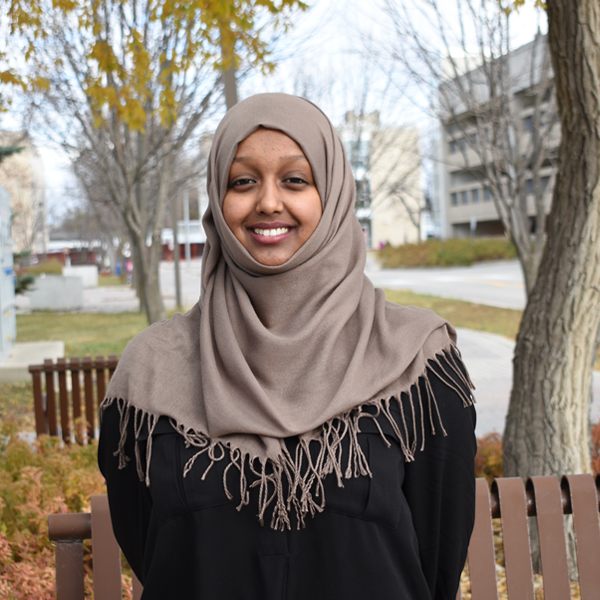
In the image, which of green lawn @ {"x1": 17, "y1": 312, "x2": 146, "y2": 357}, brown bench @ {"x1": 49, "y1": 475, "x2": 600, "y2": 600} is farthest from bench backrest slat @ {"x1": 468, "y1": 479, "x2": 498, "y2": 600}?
green lawn @ {"x1": 17, "y1": 312, "x2": 146, "y2": 357}

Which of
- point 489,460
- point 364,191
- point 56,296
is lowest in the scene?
point 489,460

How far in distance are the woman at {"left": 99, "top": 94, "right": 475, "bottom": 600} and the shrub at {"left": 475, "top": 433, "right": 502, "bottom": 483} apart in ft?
9.79

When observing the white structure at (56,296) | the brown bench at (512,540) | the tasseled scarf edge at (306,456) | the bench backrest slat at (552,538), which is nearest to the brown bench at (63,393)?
the brown bench at (512,540)

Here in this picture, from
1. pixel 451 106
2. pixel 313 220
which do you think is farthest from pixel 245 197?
pixel 451 106

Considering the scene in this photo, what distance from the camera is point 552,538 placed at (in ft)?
7.75

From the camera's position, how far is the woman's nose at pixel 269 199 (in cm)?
156

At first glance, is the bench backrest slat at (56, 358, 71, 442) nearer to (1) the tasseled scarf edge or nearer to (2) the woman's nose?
(1) the tasseled scarf edge

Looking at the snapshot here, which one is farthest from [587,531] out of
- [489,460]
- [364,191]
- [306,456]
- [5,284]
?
[364,191]

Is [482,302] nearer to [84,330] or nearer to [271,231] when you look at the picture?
[84,330]

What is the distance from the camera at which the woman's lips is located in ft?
5.27

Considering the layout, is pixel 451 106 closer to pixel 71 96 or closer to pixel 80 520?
pixel 71 96

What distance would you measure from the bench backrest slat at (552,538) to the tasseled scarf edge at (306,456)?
0.96m

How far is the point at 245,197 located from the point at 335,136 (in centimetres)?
32

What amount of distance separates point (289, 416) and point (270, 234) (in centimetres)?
46
